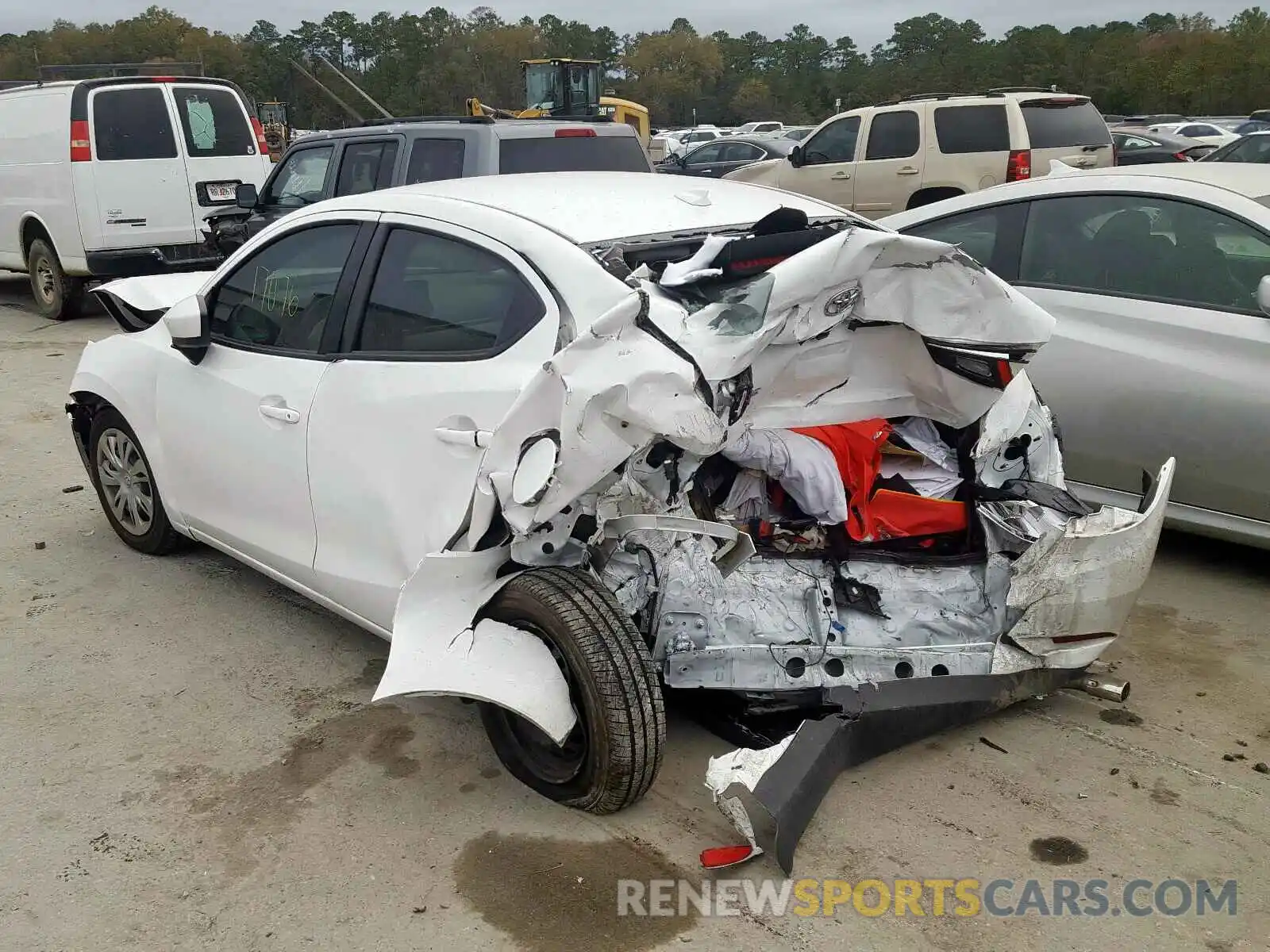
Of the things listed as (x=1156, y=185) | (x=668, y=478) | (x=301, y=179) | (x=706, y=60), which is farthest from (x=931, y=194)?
(x=706, y=60)

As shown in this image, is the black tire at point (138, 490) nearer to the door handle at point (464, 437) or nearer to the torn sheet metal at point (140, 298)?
the torn sheet metal at point (140, 298)

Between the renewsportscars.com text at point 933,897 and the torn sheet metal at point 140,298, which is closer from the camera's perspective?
the renewsportscars.com text at point 933,897

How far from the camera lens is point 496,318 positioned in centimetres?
327

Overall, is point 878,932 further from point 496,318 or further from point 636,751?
point 496,318

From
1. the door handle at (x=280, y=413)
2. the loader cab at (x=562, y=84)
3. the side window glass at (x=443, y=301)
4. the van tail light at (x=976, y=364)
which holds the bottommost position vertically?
the door handle at (x=280, y=413)

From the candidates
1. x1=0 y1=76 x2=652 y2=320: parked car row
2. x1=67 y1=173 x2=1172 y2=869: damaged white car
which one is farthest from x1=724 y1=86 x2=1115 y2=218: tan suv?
x1=67 y1=173 x2=1172 y2=869: damaged white car

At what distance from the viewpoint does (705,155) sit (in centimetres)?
2442

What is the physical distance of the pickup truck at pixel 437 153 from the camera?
7641mm

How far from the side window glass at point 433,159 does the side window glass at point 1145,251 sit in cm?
413

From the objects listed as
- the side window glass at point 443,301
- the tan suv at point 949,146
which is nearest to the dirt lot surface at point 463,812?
the side window glass at point 443,301

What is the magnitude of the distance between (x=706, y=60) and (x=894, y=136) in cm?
9383

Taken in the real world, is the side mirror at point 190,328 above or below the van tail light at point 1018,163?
below

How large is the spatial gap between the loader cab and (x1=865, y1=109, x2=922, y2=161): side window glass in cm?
828

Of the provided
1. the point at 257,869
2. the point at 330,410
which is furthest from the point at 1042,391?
the point at 257,869
